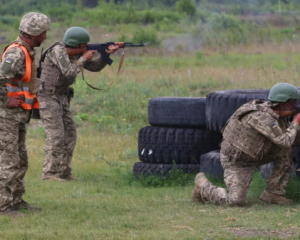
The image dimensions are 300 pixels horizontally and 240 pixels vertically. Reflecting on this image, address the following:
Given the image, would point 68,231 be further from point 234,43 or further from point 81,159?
point 234,43

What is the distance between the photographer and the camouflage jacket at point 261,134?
6.44 metres

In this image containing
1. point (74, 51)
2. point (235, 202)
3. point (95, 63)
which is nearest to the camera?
point (235, 202)

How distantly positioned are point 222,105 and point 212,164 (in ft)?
2.66

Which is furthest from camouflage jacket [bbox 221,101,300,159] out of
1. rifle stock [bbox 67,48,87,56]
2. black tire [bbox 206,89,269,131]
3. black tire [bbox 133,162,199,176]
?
rifle stock [bbox 67,48,87,56]

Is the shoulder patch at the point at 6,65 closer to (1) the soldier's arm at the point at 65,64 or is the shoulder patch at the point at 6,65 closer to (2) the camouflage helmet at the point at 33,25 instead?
(2) the camouflage helmet at the point at 33,25

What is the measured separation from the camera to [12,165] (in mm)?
6383

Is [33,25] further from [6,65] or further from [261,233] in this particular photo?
[261,233]

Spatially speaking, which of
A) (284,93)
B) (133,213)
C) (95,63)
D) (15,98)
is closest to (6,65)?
(15,98)

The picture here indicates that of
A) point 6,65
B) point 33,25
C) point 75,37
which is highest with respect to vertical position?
point 33,25

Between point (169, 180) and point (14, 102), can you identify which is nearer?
point (14, 102)

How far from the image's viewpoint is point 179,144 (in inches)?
340

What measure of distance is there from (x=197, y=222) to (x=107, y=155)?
5.24m

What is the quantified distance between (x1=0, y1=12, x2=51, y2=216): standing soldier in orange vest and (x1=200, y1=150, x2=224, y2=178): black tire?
8.61ft

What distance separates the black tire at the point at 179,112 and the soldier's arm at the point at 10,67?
2891mm
